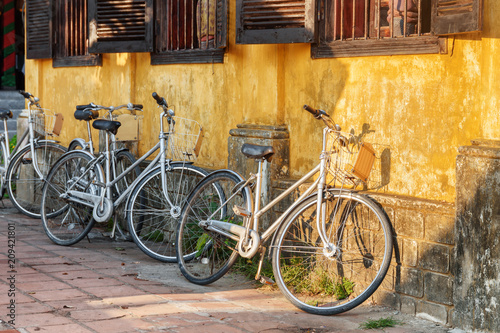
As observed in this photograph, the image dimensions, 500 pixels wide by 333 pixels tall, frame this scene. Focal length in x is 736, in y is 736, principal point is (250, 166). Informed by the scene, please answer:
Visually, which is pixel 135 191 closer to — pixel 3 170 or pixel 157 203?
pixel 157 203

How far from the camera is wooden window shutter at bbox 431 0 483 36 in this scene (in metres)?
4.62

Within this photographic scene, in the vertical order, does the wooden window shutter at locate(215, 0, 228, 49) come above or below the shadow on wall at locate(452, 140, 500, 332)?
above

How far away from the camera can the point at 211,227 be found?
593 cm

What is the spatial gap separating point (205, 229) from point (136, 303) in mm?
937

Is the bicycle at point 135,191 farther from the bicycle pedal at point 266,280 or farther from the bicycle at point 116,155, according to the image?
the bicycle pedal at point 266,280

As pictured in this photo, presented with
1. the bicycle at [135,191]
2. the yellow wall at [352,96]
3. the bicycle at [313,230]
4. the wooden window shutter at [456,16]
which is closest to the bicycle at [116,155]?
the bicycle at [135,191]

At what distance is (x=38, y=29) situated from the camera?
10.3m

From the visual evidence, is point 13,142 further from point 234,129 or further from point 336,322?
point 336,322

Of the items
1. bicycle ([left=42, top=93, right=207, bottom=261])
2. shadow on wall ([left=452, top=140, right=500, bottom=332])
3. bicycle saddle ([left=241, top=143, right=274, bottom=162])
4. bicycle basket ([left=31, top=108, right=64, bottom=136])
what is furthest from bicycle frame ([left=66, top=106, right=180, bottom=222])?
shadow on wall ([left=452, top=140, right=500, bottom=332])

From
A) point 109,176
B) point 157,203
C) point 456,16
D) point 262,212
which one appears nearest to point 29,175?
point 109,176

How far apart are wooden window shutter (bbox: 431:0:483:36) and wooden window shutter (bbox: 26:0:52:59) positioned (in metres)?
6.50

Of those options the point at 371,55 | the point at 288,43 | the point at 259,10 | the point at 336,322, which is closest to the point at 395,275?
the point at 336,322

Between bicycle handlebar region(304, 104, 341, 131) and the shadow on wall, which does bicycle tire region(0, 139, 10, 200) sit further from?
the shadow on wall

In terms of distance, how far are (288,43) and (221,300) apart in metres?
2.21
